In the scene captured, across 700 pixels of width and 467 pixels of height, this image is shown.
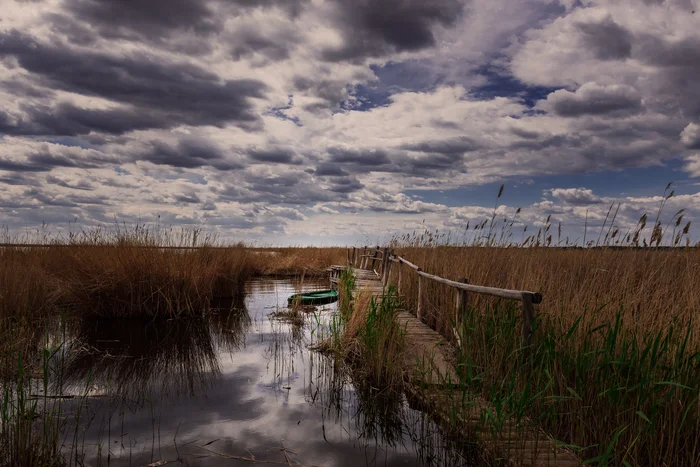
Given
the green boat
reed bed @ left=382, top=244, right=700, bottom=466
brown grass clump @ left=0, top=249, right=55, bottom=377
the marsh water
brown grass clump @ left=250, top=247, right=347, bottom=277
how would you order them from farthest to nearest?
brown grass clump @ left=250, top=247, right=347, bottom=277
the green boat
brown grass clump @ left=0, top=249, right=55, bottom=377
the marsh water
reed bed @ left=382, top=244, right=700, bottom=466

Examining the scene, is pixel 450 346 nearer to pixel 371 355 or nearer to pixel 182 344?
pixel 371 355

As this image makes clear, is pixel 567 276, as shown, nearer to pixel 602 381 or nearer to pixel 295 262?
pixel 602 381

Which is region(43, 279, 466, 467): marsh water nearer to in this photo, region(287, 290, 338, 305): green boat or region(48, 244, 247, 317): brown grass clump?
region(48, 244, 247, 317): brown grass clump

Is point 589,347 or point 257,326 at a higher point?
point 589,347

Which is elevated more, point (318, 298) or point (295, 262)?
point (295, 262)

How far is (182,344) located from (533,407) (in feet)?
23.9

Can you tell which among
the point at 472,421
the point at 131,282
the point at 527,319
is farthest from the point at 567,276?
the point at 131,282

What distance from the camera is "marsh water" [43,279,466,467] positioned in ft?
14.8

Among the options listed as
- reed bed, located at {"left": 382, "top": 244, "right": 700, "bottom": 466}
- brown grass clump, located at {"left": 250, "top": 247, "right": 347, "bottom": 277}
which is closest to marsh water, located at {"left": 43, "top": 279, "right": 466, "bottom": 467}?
reed bed, located at {"left": 382, "top": 244, "right": 700, "bottom": 466}

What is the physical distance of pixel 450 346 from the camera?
6.71 m

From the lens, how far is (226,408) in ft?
19.2

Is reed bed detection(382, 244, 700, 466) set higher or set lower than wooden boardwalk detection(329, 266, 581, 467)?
higher

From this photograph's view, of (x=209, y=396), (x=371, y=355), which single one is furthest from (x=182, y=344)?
(x=371, y=355)

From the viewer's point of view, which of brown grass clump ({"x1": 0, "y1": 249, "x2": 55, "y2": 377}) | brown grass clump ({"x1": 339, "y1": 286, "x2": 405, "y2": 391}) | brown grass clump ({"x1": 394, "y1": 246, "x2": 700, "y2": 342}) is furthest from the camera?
brown grass clump ({"x1": 0, "y1": 249, "x2": 55, "y2": 377})
